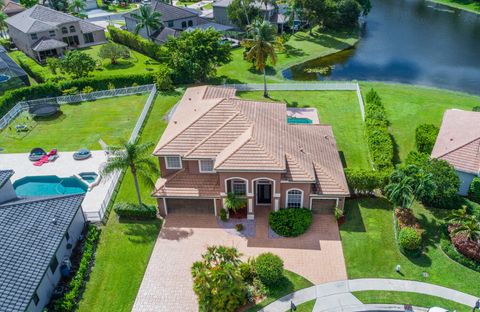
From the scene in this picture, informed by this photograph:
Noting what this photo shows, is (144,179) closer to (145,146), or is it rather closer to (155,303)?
(145,146)

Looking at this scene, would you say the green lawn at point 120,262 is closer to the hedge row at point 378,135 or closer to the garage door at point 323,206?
the garage door at point 323,206

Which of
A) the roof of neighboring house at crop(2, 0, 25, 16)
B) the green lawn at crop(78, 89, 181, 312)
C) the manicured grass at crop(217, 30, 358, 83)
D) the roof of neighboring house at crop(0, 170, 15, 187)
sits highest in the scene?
the roof of neighboring house at crop(2, 0, 25, 16)

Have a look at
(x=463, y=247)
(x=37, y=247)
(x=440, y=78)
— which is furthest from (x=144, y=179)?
(x=440, y=78)

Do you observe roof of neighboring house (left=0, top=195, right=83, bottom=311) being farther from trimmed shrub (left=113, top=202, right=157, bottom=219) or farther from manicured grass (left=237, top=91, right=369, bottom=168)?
manicured grass (left=237, top=91, right=369, bottom=168)

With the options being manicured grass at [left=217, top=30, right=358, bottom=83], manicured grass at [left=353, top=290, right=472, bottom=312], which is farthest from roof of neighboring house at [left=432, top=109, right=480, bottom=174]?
manicured grass at [left=217, top=30, right=358, bottom=83]

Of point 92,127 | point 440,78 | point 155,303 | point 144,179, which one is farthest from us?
point 440,78

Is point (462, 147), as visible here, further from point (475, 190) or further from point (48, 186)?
point (48, 186)
